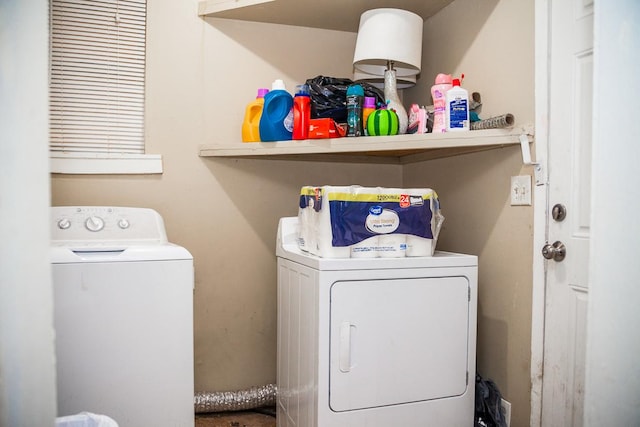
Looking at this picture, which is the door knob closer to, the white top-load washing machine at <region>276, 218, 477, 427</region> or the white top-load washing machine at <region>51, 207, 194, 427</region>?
the white top-load washing machine at <region>276, 218, 477, 427</region>

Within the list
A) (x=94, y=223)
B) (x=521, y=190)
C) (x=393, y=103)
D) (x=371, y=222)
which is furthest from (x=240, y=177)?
(x=521, y=190)

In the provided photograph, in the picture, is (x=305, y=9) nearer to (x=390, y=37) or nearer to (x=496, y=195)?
(x=390, y=37)

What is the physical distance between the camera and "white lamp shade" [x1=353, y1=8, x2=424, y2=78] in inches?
88.2

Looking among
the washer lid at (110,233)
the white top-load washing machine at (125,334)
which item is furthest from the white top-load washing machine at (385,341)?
the washer lid at (110,233)

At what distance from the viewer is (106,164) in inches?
95.9

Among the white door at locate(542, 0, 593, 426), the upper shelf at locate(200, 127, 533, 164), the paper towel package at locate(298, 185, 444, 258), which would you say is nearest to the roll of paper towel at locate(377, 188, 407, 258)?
the paper towel package at locate(298, 185, 444, 258)

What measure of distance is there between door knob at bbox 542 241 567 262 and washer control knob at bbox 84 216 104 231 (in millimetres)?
1907

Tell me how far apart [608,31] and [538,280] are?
0.96 meters

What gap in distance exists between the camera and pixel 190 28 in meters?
2.54

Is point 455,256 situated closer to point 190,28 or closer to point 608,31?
point 608,31

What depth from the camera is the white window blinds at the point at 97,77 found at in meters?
2.39

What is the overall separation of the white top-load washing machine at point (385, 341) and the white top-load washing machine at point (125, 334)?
0.48 m

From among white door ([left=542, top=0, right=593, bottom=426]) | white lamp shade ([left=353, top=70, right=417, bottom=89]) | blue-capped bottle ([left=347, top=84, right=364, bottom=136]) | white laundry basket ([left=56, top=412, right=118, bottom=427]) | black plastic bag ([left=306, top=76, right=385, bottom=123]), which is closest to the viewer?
white laundry basket ([left=56, top=412, right=118, bottom=427])

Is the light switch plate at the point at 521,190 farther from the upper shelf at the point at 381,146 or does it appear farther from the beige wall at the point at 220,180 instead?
the beige wall at the point at 220,180
